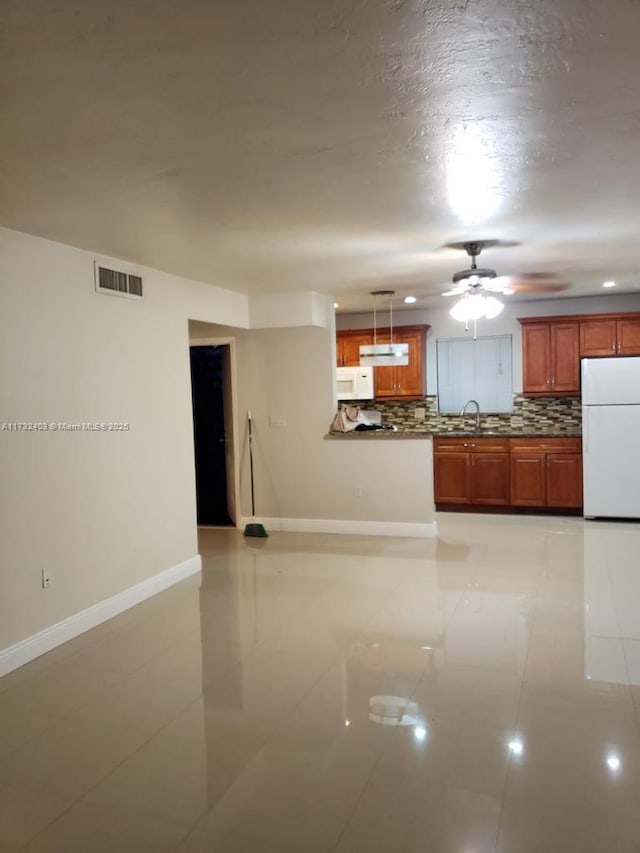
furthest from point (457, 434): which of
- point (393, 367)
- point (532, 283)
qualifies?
point (532, 283)

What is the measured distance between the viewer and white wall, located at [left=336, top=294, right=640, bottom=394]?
7.23 m

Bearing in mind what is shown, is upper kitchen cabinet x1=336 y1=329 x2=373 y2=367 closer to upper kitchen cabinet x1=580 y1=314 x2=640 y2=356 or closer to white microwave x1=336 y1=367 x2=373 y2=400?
white microwave x1=336 y1=367 x2=373 y2=400

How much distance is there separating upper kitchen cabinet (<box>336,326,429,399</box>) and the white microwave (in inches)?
4.0

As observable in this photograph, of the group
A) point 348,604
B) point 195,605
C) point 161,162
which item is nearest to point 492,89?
point 161,162

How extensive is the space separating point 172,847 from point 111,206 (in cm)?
268

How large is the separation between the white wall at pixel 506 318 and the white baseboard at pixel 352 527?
2.28m

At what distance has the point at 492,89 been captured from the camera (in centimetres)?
208

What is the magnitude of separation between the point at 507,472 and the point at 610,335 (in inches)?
71.2

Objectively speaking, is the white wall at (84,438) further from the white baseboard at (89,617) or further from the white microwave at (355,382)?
the white microwave at (355,382)

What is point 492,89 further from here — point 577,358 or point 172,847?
point 577,358

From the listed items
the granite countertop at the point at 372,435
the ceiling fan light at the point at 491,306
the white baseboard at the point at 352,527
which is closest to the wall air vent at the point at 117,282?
the ceiling fan light at the point at 491,306

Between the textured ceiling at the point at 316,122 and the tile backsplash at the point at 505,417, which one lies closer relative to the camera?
the textured ceiling at the point at 316,122

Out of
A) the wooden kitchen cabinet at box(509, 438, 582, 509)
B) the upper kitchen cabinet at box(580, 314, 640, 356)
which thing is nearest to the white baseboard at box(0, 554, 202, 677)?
the wooden kitchen cabinet at box(509, 438, 582, 509)

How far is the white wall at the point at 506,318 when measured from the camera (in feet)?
23.7
